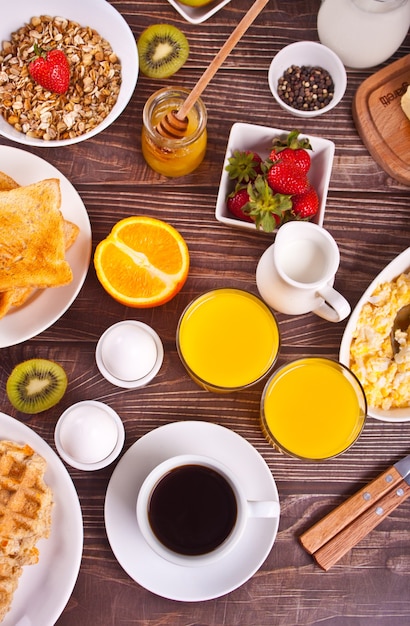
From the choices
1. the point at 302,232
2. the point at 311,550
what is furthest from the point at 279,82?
the point at 311,550

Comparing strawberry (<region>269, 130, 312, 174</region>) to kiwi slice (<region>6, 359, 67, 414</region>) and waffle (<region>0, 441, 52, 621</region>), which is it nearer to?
kiwi slice (<region>6, 359, 67, 414</region>)

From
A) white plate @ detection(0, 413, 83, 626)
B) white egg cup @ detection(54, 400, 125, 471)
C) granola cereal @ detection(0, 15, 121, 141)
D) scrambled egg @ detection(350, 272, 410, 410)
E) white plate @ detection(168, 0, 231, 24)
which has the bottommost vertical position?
white plate @ detection(0, 413, 83, 626)

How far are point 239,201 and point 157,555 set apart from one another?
88 centimetres

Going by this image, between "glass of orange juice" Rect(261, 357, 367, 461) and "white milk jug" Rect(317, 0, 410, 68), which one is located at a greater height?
"white milk jug" Rect(317, 0, 410, 68)

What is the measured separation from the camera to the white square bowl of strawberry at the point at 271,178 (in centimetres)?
153

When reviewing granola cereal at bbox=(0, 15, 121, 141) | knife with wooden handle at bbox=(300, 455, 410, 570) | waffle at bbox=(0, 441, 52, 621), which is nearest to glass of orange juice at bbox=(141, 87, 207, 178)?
granola cereal at bbox=(0, 15, 121, 141)

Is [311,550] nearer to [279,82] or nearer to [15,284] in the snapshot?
[15,284]

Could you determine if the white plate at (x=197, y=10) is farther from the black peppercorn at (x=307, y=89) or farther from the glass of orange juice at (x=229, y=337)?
the glass of orange juice at (x=229, y=337)

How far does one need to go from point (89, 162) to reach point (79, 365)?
1.76ft

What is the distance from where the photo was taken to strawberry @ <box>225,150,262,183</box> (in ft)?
5.21

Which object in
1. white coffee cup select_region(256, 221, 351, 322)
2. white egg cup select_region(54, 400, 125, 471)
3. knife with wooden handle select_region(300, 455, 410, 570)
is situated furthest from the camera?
knife with wooden handle select_region(300, 455, 410, 570)

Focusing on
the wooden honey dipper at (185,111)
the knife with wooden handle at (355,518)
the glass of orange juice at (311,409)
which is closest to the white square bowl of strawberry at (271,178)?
the wooden honey dipper at (185,111)

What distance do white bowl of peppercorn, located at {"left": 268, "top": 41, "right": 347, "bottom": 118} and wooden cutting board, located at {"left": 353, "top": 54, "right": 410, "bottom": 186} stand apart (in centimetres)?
8

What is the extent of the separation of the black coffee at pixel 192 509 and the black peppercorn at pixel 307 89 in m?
0.96
